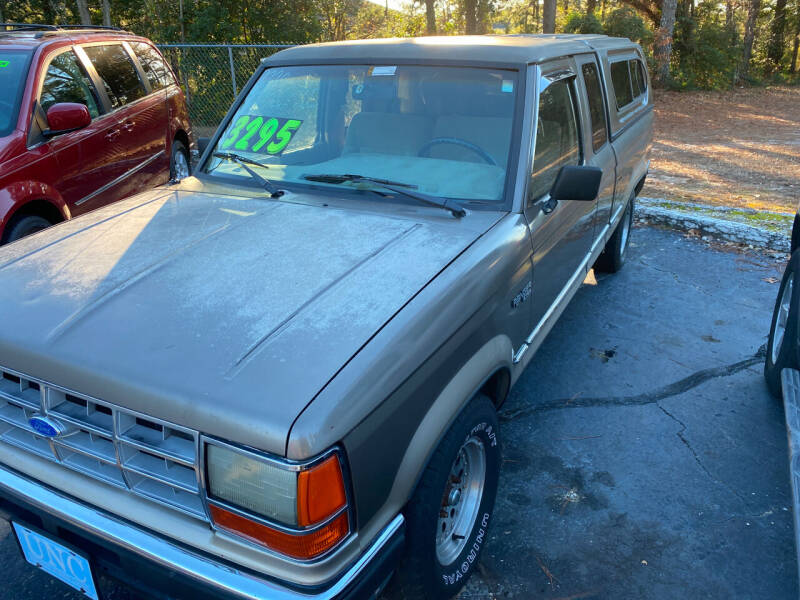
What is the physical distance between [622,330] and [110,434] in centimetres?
363

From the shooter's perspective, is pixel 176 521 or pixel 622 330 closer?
pixel 176 521

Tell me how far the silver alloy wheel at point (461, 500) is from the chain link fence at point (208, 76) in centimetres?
1116

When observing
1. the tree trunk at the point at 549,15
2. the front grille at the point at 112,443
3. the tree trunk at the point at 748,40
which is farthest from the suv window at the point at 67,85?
the tree trunk at the point at 748,40

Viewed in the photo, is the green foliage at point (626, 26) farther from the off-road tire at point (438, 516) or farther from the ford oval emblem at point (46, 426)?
the ford oval emblem at point (46, 426)

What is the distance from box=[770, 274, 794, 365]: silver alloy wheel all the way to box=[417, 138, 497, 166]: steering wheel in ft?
6.18

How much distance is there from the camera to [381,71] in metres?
3.03

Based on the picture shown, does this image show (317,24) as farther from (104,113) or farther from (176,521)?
(176,521)

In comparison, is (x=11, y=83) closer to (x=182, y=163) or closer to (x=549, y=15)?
(x=182, y=163)

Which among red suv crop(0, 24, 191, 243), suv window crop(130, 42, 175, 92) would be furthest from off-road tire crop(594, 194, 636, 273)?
suv window crop(130, 42, 175, 92)

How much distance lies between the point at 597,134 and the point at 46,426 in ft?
10.7

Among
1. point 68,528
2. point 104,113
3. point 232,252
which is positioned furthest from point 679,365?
point 104,113

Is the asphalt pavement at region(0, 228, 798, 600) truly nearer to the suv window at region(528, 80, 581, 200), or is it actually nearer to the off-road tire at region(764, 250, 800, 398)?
the off-road tire at region(764, 250, 800, 398)

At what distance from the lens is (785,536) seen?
262 centimetres

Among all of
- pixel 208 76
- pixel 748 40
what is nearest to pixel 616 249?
pixel 208 76
